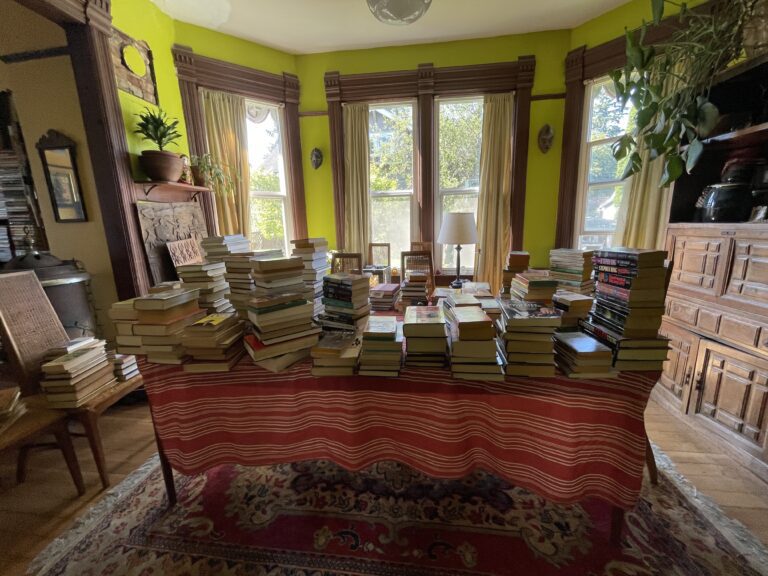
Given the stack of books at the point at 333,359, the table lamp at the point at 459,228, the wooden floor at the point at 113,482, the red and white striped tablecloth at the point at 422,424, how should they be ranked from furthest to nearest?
the table lamp at the point at 459,228, the wooden floor at the point at 113,482, the stack of books at the point at 333,359, the red and white striped tablecloth at the point at 422,424

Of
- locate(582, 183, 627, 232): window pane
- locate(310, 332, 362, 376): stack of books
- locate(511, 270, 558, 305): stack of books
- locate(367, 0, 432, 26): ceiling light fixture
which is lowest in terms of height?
locate(310, 332, 362, 376): stack of books

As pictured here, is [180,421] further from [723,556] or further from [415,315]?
[723,556]

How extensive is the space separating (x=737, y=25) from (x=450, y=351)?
6.92 ft

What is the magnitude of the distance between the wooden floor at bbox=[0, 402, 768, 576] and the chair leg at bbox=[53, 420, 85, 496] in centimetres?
8

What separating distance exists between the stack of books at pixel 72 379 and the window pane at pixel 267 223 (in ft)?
7.33

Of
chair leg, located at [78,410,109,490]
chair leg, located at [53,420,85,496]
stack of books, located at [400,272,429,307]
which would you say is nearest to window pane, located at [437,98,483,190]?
stack of books, located at [400,272,429,307]

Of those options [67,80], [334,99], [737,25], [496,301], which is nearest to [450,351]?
[496,301]

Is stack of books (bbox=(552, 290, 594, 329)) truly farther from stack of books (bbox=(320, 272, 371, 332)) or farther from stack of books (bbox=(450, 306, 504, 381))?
stack of books (bbox=(320, 272, 371, 332))

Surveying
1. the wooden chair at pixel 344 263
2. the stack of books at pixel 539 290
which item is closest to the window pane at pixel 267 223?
the wooden chair at pixel 344 263

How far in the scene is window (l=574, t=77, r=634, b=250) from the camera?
127 inches

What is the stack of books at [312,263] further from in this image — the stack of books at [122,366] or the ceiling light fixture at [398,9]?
the ceiling light fixture at [398,9]

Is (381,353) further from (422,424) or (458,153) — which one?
(458,153)

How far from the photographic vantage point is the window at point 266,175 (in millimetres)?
3738

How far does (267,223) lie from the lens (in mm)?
3936
